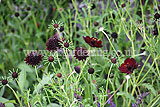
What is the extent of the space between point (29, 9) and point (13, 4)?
37 cm

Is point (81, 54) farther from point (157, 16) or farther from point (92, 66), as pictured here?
point (157, 16)

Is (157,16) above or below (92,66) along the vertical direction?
above

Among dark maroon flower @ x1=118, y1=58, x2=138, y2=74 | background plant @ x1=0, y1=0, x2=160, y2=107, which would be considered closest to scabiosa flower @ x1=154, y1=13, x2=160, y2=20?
background plant @ x1=0, y1=0, x2=160, y2=107

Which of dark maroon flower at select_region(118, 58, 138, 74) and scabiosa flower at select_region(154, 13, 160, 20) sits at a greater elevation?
scabiosa flower at select_region(154, 13, 160, 20)

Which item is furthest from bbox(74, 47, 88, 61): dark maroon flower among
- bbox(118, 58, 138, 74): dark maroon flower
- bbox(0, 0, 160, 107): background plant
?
bbox(118, 58, 138, 74): dark maroon flower

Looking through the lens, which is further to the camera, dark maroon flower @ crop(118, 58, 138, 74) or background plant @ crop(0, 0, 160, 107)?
background plant @ crop(0, 0, 160, 107)

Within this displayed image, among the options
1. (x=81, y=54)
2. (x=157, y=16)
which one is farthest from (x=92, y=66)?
(x=157, y=16)

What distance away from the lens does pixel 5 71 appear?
1508 mm

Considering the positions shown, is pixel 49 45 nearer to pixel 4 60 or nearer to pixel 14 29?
pixel 4 60

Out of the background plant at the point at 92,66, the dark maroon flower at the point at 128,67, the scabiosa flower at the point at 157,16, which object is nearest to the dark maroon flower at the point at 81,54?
the background plant at the point at 92,66

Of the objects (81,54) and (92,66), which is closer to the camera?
(81,54)

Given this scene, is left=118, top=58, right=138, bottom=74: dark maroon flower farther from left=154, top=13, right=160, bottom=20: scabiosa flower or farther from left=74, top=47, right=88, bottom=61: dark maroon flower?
left=154, top=13, right=160, bottom=20: scabiosa flower

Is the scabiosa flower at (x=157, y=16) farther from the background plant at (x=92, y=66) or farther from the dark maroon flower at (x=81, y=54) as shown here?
the dark maroon flower at (x=81, y=54)

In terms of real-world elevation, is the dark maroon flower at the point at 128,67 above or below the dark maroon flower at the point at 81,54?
below
